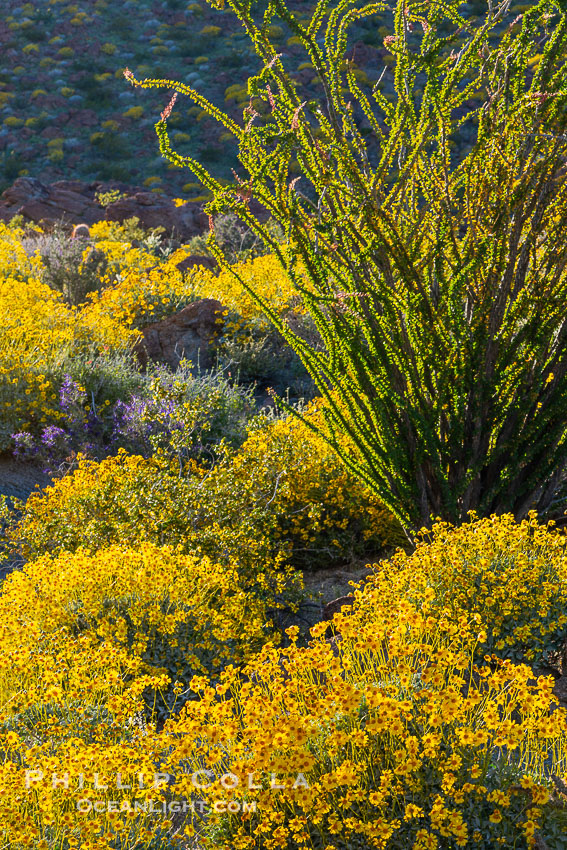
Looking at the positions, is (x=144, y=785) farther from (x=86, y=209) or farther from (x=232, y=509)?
(x=86, y=209)

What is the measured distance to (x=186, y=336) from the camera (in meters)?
9.03

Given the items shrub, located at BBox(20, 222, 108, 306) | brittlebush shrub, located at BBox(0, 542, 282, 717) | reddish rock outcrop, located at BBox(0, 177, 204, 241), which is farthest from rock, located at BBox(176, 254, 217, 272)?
brittlebush shrub, located at BBox(0, 542, 282, 717)

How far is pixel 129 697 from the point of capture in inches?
99.7

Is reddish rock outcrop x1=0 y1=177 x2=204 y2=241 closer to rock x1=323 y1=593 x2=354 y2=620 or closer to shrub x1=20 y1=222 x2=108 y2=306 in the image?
shrub x1=20 y1=222 x2=108 y2=306

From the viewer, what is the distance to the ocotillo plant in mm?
3795

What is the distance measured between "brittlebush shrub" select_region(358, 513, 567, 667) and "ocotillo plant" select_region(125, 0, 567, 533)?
2.53 ft

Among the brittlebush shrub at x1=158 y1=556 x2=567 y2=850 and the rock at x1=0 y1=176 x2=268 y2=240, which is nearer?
the brittlebush shrub at x1=158 y1=556 x2=567 y2=850

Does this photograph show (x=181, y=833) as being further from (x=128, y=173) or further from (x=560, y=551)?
(x=128, y=173)

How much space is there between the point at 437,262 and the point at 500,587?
5.42 feet

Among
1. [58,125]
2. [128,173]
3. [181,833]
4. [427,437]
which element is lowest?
[181,833]

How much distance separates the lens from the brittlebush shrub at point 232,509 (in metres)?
4.49

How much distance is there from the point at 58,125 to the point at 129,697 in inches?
1067

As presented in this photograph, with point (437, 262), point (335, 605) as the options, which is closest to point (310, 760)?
point (335, 605)

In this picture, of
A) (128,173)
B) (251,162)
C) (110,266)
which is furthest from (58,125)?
(251,162)
